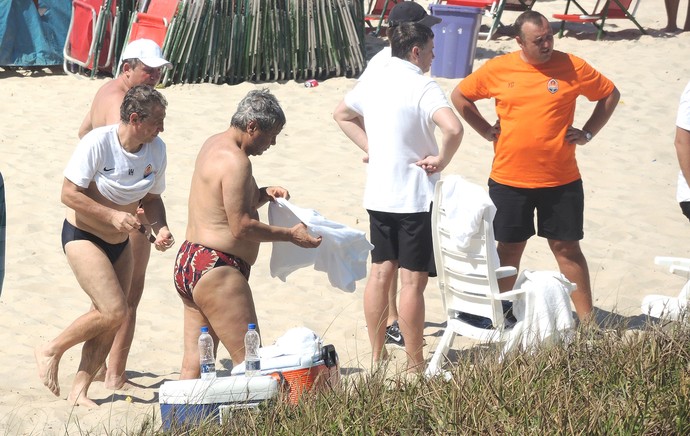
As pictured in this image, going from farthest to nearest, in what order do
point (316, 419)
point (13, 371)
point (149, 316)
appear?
point (149, 316)
point (13, 371)
point (316, 419)

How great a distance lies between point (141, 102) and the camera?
4453 mm

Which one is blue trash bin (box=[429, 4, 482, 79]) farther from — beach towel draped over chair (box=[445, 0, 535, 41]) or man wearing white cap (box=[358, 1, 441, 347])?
man wearing white cap (box=[358, 1, 441, 347])

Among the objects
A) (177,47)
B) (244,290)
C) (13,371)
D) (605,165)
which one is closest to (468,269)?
(244,290)

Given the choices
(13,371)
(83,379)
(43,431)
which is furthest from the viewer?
(13,371)

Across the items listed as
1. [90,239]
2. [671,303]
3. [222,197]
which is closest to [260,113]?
[222,197]

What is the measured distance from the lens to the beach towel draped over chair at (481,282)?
457cm

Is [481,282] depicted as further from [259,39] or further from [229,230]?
[259,39]

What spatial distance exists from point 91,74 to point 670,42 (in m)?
7.21

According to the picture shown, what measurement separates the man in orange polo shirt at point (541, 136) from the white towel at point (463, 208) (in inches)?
29.5

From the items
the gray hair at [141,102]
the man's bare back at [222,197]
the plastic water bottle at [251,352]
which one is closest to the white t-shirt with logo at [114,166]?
the gray hair at [141,102]

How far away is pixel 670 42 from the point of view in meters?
13.0

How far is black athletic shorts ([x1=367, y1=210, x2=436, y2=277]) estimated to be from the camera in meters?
4.97

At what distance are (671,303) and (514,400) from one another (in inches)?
62.0

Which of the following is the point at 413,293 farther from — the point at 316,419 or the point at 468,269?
the point at 316,419
